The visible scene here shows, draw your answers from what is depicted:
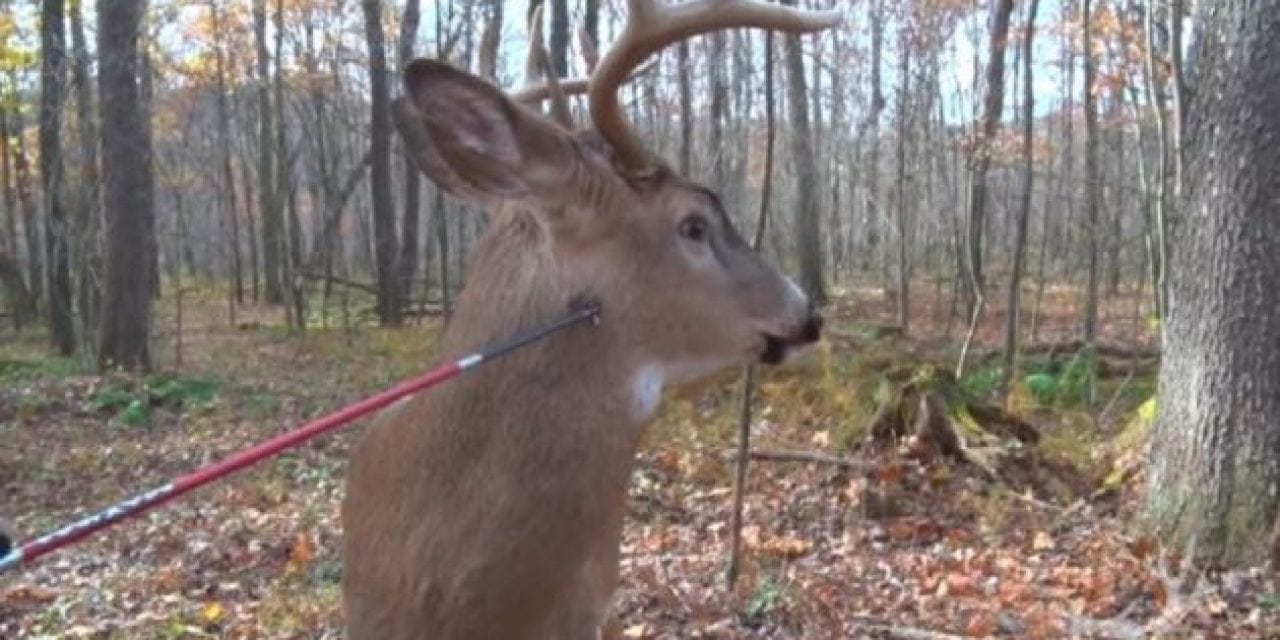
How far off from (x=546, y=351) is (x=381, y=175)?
2161 centimetres

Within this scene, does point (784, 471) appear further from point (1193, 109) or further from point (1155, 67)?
point (1155, 67)

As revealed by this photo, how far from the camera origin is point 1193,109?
6.00 metres

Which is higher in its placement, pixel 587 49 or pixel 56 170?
pixel 56 170

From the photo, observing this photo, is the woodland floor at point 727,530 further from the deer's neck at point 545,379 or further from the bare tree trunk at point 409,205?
the bare tree trunk at point 409,205

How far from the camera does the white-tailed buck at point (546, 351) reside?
2.66m

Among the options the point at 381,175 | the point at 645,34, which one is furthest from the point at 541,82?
the point at 381,175

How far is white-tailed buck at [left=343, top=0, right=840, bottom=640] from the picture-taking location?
Result: 2.66 meters

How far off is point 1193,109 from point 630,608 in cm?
334

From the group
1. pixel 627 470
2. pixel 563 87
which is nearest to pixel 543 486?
pixel 627 470

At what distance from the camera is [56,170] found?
20.5 metres

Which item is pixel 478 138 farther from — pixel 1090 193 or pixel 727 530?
pixel 1090 193

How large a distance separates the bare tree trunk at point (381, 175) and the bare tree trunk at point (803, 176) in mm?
6531

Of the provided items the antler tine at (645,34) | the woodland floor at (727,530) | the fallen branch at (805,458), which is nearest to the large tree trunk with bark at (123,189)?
the woodland floor at (727,530)

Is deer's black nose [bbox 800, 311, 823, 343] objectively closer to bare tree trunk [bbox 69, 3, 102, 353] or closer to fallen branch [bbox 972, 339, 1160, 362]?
fallen branch [bbox 972, 339, 1160, 362]
